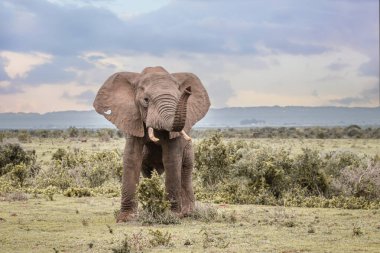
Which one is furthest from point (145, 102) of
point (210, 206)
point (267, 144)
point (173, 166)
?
point (267, 144)

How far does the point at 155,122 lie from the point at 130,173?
149 centimetres

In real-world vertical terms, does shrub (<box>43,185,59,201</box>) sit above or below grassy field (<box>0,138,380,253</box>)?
above

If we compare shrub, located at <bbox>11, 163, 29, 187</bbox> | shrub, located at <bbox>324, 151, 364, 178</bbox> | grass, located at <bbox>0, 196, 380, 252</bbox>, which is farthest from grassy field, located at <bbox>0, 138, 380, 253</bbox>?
shrub, located at <bbox>324, 151, 364, 178</bbox>

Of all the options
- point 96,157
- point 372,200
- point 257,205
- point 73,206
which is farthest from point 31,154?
point 372,200

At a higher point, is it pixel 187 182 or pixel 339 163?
pixel 339 163

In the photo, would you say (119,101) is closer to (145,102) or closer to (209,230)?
(145,102)

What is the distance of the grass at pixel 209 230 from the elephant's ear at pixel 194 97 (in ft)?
7.73

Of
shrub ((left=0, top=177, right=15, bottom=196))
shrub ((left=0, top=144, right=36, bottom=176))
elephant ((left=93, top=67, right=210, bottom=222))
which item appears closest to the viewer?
elephant ((left=93, top=67, right=210, bottom=222))

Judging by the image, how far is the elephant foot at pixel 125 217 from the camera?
48.9 feet

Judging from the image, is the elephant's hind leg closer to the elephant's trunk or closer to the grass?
the grass

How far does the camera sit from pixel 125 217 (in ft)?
48.9

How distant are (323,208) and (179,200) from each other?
537 centimetres

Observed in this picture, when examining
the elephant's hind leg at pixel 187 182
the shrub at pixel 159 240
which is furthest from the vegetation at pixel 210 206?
the elephant's hind leg at pixel 187 182

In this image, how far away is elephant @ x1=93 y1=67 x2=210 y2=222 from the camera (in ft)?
46.3
